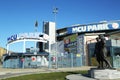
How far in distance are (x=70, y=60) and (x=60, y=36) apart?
105ft

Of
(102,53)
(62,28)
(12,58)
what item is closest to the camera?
(102,53)

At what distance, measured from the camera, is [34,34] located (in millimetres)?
58594

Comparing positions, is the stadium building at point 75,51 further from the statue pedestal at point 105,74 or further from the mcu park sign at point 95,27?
the statue pedestal at point 105,74

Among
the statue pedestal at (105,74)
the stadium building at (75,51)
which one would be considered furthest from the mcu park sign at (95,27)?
the statue pedestal at (105,74)

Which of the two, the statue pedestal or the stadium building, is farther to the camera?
the stadium building

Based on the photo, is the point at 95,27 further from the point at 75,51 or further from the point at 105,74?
the point at 105,74

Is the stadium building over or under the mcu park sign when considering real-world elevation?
under

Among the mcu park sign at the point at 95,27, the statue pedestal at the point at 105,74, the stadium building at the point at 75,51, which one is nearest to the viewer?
the statue pedestal at the point at 105,74

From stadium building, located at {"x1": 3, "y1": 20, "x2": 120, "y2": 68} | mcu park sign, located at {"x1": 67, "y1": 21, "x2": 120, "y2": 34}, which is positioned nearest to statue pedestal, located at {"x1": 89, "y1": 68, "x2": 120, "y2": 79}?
stadium building, located at {"x1": 3, "y1": 20, "x2": 120, "y2": 68}

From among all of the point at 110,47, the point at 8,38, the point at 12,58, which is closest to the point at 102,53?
the point at 110,47

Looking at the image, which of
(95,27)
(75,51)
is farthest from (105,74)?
(95,27)

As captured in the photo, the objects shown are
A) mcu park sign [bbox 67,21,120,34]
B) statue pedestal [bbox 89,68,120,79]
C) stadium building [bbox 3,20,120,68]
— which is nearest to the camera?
statue pedestal [bbox 89,68,120,79]

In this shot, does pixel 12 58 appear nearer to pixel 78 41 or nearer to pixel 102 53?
pixel 78 41

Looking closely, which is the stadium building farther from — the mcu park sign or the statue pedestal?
the statue pedestal
